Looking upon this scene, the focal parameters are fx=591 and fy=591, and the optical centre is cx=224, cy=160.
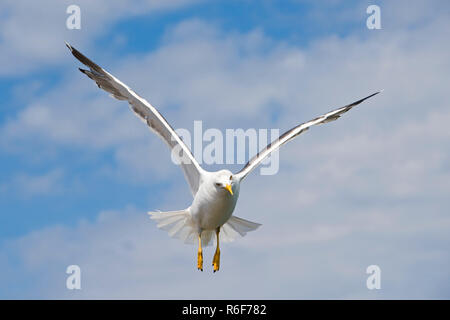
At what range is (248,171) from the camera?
416 inches

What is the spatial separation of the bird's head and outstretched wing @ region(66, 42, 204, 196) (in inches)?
32.9

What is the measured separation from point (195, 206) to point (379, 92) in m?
5.45

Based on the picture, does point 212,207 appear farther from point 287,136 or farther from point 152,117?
point 287,136

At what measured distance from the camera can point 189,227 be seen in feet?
37.8

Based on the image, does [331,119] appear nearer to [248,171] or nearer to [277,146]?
[277,146]

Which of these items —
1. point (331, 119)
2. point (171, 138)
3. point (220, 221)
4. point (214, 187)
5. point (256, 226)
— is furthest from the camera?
point (331, 119)

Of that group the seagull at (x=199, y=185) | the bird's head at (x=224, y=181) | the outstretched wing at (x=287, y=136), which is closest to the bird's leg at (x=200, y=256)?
the seagull at (x=199, y=185)

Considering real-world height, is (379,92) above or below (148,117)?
above

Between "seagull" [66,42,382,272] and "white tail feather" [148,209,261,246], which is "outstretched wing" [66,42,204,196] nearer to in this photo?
"seagull" [66,42,382,272]

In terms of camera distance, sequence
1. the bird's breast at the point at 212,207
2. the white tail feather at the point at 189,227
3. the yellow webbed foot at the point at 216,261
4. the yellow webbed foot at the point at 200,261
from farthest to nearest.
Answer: the white tail feather at the point at 189,227 < the yellow webbed foot at the point at 216,261 < the yellow webbed foot at the point at 200,261 < the bird's breast at the point at 212,207

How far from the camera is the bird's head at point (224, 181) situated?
371 inches

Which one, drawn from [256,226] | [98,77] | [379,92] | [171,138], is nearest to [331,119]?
[379,92]

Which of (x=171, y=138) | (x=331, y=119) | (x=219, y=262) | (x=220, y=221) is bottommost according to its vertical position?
(x=219, y=262)

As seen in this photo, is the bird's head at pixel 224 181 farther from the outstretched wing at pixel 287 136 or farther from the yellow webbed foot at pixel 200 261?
the yellow webbed foot at pixel 200 261
